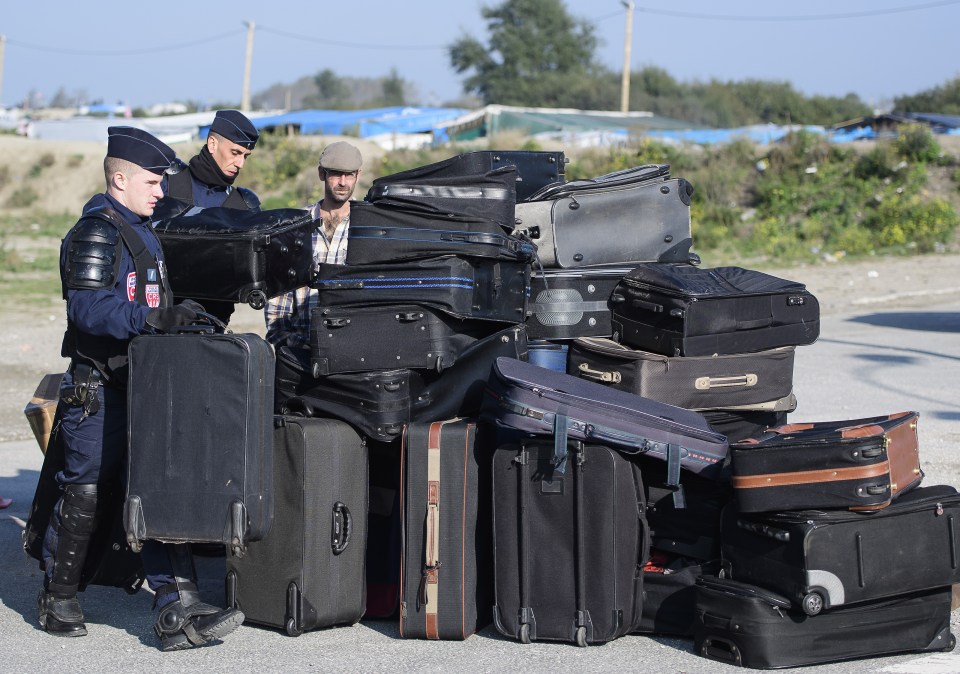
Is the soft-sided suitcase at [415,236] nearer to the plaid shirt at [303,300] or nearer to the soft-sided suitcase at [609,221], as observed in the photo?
the plaid shirt at [303,300]

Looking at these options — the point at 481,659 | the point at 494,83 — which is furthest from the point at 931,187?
the point at 494,83

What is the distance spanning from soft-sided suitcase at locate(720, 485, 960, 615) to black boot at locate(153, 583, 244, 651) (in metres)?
1.89

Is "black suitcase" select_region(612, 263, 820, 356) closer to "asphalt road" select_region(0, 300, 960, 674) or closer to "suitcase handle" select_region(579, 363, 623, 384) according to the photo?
"suitcase handle" select_region(579, 363, 623, 384)

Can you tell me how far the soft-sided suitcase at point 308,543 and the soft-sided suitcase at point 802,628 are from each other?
1375mm

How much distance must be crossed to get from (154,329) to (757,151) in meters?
23.9

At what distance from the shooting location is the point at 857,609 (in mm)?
4004

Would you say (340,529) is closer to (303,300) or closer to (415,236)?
(415,236)

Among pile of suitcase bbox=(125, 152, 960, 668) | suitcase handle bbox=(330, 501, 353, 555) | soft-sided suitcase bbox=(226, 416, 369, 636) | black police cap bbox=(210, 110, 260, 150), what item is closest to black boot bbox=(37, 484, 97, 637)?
pile of suitcase bbox=(125, 152, 960, 668)

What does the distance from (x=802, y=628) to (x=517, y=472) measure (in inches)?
45.9

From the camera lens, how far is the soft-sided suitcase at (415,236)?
4586 millimetres

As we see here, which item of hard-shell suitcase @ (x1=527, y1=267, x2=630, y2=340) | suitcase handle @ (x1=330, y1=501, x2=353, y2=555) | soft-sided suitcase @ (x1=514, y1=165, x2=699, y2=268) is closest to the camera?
suitcase handle @ (x1=330, y1=501, x2=353, y2=555)

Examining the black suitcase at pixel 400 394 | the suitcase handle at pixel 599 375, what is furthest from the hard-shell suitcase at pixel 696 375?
the black suitcase at pixel 400 394

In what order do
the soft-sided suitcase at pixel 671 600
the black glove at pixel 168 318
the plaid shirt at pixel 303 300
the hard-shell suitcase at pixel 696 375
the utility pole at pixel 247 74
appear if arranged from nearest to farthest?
the black glove at pixel 168 318, the soft-sided suitcase at pixel 671 600, the hard-shell suitcase at pixel 696 375, the plaid shirt at pixel 303 300, the utility pole at pixel 247 74

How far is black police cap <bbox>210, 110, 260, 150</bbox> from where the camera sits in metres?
5.51
